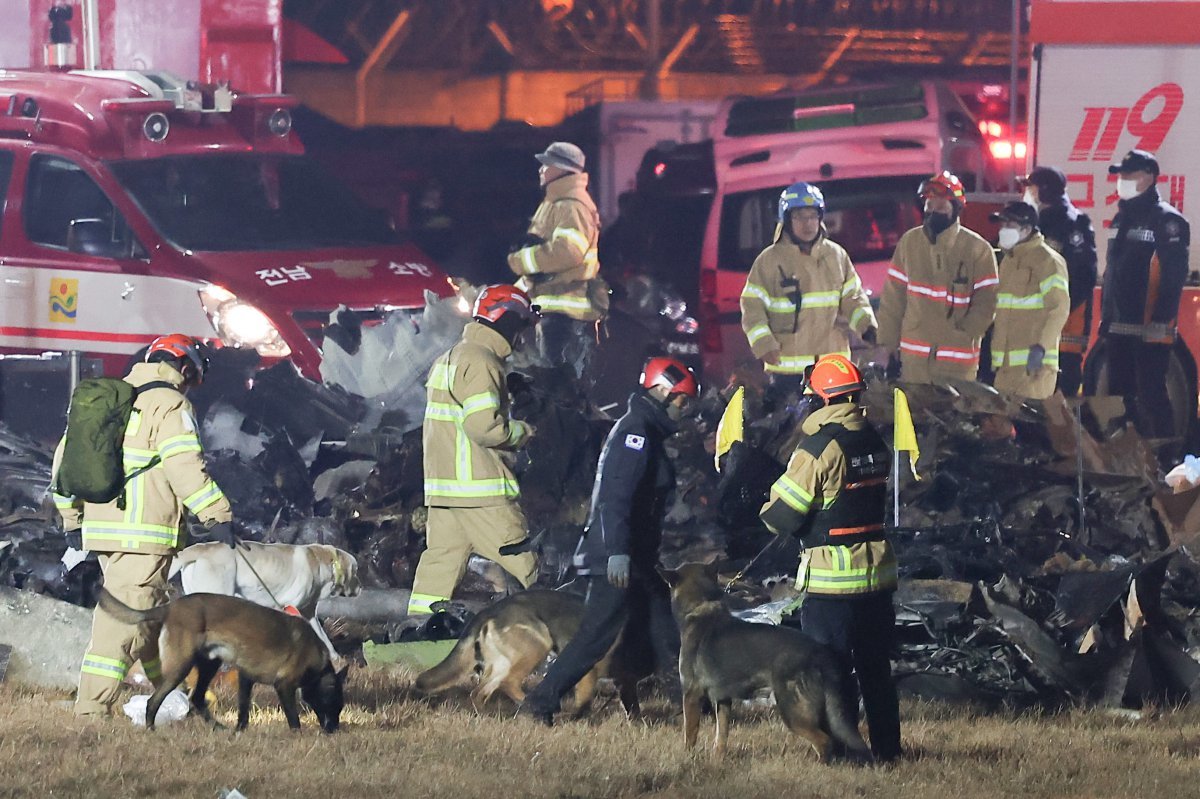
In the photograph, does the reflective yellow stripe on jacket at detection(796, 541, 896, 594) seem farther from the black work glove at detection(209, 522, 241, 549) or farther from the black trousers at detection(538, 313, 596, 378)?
the black trousers at detection(538, 313, 596, 378)

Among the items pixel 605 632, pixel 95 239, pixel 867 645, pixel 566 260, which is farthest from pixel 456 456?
pixel 95 239

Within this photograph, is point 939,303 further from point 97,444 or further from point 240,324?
point 97,444

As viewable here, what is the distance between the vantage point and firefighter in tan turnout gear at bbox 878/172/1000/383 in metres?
13.4

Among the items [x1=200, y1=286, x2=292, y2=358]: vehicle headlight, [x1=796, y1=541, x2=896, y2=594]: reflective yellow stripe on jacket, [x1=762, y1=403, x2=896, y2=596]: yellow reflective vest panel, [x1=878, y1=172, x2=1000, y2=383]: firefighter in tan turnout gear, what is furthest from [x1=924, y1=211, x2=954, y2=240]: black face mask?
[x1=796, y1=541, x2=896, y2=594]: reflective yellow stripe on jacket

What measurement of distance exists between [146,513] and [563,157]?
6101 mm

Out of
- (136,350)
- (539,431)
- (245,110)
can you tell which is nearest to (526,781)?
(539,431)

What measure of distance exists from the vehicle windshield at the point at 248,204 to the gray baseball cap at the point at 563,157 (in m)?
1.31

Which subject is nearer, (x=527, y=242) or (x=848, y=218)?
(x=848, y=218)

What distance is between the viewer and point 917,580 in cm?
1085

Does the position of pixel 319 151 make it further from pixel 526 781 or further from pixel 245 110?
pixel 526 781

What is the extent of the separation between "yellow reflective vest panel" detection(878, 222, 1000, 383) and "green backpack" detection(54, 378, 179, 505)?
20.5 feet

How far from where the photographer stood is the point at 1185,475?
43.4ft

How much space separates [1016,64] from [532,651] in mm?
7058

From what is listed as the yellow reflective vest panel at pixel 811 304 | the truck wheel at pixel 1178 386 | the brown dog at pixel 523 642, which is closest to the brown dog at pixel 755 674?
the brown dog at pixel 523 642
